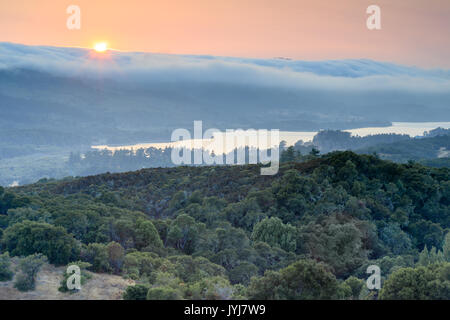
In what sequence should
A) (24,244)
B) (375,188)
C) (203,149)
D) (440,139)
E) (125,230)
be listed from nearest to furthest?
(24,244), (125,230), (375,188), (203,149), (440,139)

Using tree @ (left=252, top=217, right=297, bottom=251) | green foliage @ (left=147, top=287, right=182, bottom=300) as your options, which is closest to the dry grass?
green foliage @ (left=147, top=287, right=182, bottom=300)

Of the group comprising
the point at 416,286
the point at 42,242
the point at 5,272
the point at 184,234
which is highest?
the point at 42,242

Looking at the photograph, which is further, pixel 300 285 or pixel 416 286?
pixel 416 286

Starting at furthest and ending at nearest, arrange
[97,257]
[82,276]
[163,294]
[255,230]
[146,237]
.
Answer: [255,230], [146,237], [97,257], [82,276], [163,294]

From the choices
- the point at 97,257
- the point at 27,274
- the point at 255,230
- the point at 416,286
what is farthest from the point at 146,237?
the point at 416,286

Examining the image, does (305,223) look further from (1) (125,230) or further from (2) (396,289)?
(2) (396,289)

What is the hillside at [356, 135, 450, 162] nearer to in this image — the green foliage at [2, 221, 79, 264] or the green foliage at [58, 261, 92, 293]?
the green foliage at [2, 221, 79, 264]

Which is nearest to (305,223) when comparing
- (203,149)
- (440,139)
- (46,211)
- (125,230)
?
(125,230)

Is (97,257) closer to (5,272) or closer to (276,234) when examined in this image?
(5,272)
